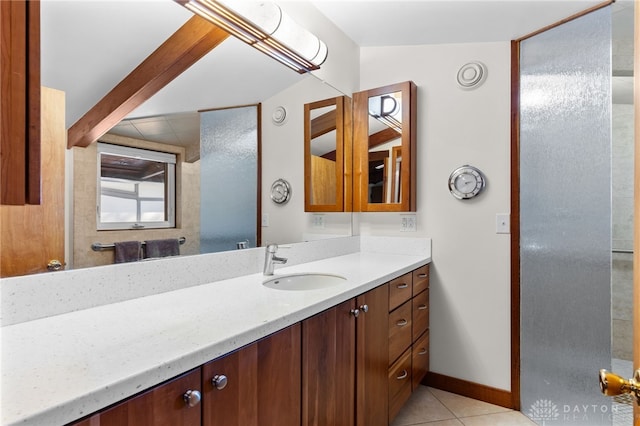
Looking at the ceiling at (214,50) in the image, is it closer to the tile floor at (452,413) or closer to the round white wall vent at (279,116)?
the round white wall vent at (279,116)

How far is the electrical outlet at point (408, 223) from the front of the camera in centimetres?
225

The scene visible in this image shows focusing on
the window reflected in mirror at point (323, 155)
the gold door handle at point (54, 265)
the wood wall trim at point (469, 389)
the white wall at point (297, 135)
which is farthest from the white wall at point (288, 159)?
the wood wall trim at point (469, 389)

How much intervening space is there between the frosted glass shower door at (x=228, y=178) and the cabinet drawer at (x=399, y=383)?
3.10 feet

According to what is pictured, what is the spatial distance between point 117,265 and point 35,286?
0.21 meters

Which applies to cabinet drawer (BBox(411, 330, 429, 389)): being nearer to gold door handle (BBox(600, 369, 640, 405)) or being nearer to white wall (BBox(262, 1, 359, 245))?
white wall (BBox(262, 1, 359, 245))

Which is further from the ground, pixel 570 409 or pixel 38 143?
pixel 38 143

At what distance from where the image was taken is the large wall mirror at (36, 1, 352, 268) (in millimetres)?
992

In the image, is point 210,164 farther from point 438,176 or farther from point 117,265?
point 438,176

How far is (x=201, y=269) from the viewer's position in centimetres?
133

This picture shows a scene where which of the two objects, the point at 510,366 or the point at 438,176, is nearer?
the point at 510,366

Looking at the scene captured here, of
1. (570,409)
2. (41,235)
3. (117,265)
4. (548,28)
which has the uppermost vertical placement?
(548,28)

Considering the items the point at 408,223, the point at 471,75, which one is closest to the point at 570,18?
the point at 471,75

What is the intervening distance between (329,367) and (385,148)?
1495 millimetres

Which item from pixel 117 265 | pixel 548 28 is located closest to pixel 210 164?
pixel 117 265
